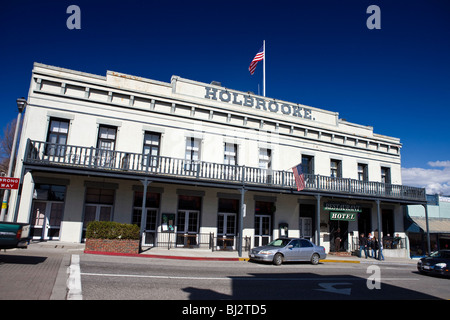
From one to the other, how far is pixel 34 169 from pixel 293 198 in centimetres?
1503

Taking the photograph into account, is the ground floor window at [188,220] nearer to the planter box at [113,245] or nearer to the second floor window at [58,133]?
the planter box at [113,245]

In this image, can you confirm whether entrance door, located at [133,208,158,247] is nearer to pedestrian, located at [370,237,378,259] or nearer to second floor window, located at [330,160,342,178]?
second floor window, located at [330,160,342,178]

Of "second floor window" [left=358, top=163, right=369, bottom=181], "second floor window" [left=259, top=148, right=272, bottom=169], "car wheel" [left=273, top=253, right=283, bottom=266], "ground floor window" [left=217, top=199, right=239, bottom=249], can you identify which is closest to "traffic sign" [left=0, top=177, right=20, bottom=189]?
"ground floor window" [left=217, top=199, right=239, bottom=249]

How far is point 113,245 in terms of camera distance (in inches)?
551

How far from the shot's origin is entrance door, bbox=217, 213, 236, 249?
738 inches

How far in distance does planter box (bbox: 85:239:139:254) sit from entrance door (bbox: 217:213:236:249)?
19.1ft

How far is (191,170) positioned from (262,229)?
20.7 ft

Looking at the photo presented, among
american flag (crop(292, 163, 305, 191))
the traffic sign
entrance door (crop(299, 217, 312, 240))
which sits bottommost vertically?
entrance door (crop(299, 217, 312, 240))

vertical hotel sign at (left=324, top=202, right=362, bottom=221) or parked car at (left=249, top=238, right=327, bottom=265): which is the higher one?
vertical hotel sign at (left=324, top=202, right=362, bottom=221)

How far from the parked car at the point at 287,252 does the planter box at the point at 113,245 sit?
5504 mm

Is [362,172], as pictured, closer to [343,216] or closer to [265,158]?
[343,216]

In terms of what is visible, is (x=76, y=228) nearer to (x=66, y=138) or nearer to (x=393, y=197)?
(x=66, y=138)
